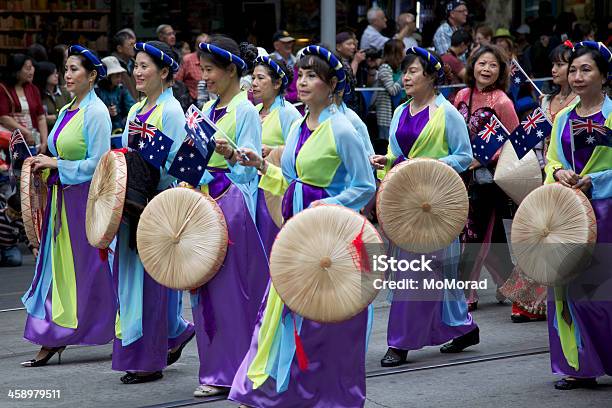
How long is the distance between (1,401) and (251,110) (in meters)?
2.06

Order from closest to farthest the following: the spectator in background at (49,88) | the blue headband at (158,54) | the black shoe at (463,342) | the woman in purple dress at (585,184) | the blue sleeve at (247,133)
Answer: the blue sleeve at (247,133)
the woman in purple dress at (585,184)
the blue headband at (158,54)
the black shoe at (463,342)
the spectator in background at (49,88)

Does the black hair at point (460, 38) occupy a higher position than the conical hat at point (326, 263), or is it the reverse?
the black hair at point (460, 38)

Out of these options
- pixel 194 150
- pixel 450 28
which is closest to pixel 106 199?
pixel 194 150

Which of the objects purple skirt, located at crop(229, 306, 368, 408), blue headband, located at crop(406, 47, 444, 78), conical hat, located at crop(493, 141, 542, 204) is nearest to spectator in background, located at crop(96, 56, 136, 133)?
conical hat, located at crop(493, 141, 542, 204)

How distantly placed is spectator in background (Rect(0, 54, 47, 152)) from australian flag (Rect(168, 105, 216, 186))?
589 cm

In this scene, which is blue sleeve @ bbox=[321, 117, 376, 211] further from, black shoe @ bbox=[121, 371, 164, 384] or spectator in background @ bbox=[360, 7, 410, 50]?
spectator in background @ bbox=[360, 7, 410, 50]

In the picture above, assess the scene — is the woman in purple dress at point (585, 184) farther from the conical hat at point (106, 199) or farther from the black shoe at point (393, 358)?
the conical hat at point (106, 199)

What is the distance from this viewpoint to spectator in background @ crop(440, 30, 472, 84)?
14.7m

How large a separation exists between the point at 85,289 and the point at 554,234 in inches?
118

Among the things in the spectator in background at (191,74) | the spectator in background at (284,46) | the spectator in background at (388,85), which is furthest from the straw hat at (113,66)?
the spectator in background at (388,85)

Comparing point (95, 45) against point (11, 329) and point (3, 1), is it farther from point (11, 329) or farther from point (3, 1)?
point (11, 329)

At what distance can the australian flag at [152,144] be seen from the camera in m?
7.06

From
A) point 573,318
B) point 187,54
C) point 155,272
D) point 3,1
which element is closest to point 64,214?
point 155,272

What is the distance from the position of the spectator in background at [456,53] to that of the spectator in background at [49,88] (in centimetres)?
436
